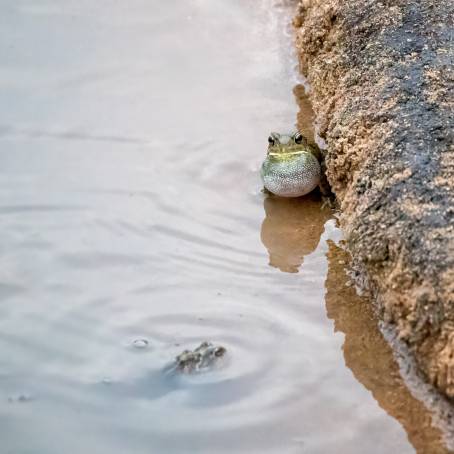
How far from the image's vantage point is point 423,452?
3400mm

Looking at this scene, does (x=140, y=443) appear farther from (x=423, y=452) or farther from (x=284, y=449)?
(x=423, y=452)

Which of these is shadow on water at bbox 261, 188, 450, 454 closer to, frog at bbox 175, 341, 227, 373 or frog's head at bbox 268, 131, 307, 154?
frog's head at bbox 268, 131, 307, 154

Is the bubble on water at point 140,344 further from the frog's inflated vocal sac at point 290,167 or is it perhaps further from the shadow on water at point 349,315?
the frog's inflated vocal sac at point 290,167

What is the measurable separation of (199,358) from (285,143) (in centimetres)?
190

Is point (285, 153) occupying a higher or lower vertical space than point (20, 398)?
higher

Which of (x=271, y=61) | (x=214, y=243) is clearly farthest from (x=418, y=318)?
(x=271, y=61)

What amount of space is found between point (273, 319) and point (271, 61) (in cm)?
307

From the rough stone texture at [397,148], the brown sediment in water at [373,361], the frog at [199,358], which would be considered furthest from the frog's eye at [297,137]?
the frog at [199,358]

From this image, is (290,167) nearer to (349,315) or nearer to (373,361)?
(349,315)

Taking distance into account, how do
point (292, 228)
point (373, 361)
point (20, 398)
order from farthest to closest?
1. point (292, 228)
2. point (373, 361)
3. point (20, 398)

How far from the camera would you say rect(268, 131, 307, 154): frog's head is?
5.38 meters

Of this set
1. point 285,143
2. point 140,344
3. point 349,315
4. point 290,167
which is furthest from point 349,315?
point 285,143

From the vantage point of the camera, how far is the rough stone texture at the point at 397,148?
3582 millimetres

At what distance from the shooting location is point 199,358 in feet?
12.9
